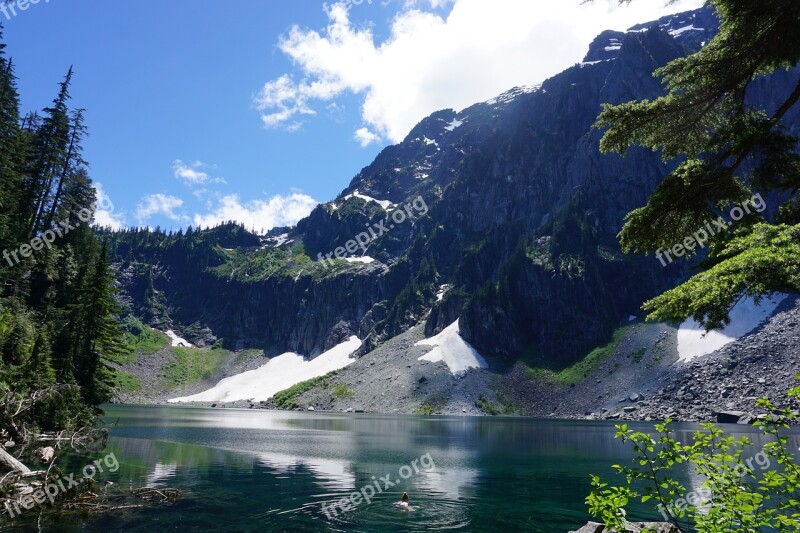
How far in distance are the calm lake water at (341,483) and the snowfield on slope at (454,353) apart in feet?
364

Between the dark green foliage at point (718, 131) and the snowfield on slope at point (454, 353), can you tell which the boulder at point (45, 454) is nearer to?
the dark green foliage at point (718, 131)

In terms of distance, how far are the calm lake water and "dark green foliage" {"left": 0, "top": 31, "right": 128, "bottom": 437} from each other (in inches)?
275

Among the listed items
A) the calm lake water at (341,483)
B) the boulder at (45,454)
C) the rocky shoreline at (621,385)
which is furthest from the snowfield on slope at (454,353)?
the boulder at (45,454)

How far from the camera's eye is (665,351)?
144 m

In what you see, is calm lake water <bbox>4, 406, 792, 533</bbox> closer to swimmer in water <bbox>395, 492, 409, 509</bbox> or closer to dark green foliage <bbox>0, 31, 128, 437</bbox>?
swimmer in water <bbox>395, 492, 409, 509</bbox>

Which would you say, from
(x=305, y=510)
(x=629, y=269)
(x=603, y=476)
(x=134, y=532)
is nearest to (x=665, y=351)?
(x=629, y=269)

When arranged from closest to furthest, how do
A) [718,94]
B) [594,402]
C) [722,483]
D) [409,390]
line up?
[722,483], [718,94], [594,402], [409,390]

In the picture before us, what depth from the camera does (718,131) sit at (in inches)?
520

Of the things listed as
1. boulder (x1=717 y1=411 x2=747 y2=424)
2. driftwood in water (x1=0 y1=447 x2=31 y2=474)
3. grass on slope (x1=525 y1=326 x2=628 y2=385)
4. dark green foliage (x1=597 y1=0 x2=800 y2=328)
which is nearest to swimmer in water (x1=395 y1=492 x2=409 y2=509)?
driftwood in water (x1=0 y1=447 x2=31 y2=474)

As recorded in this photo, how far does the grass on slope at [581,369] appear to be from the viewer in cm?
16525

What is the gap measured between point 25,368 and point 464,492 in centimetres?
3739

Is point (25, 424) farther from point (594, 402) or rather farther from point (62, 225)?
point (594, 402)

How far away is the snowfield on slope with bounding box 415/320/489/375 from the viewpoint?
176250 millimetres

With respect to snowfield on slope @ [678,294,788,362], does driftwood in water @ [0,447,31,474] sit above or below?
below
